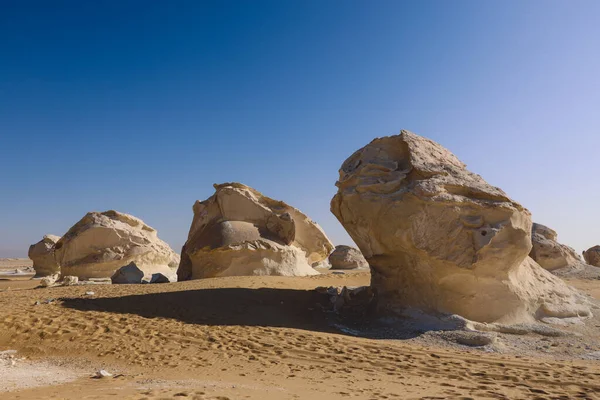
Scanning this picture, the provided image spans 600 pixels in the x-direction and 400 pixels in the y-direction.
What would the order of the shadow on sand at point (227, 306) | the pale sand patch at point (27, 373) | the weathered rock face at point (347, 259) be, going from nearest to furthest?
the pale sand patch at point (27, 373)
the shadow on sand at point (227, 306)
the weathered rock face at point (347, 259)

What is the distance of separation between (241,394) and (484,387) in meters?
2.66

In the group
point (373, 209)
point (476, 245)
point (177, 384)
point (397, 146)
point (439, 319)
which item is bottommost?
point (177, 384)

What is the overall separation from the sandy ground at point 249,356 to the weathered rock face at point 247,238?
4468 millimetres

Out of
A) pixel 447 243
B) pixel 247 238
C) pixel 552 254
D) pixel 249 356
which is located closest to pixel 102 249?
pixel 247 238

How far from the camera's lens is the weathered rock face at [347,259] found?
2420cm

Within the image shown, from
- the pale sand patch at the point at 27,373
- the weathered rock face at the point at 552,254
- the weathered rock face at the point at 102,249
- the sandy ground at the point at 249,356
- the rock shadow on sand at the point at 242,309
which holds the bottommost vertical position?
the pale sand patch at the point at 27,373

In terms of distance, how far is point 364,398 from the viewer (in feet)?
13.9

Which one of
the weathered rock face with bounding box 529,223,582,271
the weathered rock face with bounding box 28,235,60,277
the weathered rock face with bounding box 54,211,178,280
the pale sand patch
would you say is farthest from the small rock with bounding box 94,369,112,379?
the weathered rock face with bounding box 28,235,60,277

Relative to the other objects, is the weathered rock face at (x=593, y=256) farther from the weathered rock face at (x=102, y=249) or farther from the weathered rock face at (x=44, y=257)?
the weathered rock face at (x=44, y=257)

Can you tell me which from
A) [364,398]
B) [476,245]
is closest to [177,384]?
[364,398]

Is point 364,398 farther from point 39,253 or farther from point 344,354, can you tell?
point 39,253

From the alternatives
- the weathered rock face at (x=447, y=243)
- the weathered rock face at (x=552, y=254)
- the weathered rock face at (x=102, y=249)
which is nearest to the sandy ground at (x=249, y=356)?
the weathered rock face at (x=447, y=243)

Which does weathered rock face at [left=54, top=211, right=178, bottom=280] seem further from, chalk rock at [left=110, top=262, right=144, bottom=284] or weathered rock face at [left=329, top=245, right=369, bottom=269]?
weathered rock face at [left=329, top=245, right=369, bottom=269]

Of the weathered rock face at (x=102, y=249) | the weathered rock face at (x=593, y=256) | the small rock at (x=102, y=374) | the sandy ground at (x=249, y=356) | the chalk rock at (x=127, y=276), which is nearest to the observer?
the sandy ground at (x=249, y=356)
